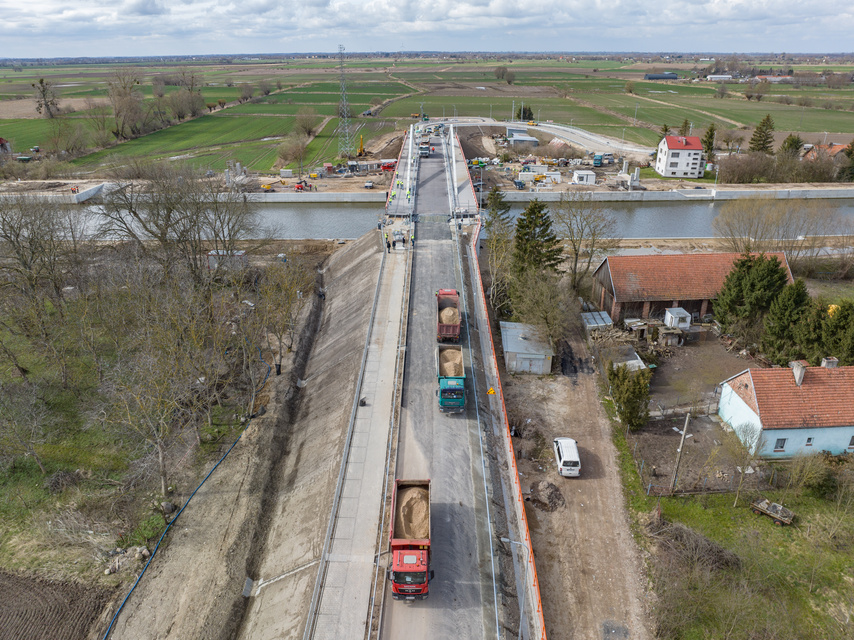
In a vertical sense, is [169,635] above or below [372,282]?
below

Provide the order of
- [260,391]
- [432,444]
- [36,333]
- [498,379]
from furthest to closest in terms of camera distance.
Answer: [36,333], [260,391], [498,379], [432,444]

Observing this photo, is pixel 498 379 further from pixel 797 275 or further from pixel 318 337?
pixel 797 275

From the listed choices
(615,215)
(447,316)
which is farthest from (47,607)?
(615,215)

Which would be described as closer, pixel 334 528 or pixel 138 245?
pixel 334 528

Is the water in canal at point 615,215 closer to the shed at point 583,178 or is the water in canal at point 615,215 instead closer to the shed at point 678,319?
the shed at point 583,178

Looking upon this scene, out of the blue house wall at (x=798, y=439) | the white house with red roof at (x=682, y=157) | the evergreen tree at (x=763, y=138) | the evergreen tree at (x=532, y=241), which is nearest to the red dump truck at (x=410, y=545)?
the blue house wall at (x=798, y=439)

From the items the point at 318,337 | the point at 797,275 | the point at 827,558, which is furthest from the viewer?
the point at 797,275

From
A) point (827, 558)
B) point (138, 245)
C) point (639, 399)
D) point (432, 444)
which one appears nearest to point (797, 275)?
point (639, 399)

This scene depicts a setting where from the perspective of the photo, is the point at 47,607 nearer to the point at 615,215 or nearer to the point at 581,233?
the point at 581,233
